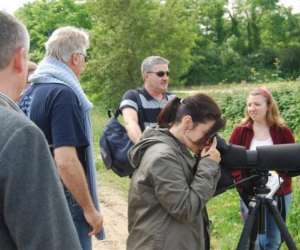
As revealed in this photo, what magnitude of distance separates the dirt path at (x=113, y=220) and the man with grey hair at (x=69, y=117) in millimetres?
2247

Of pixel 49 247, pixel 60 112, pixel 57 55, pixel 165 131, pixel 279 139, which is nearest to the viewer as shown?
pixel 49 247

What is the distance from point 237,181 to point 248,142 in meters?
1.35

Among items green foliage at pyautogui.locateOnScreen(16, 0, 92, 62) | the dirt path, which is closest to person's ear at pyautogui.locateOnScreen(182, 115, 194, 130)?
the dirt path

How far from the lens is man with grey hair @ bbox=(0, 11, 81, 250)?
128 centimetres

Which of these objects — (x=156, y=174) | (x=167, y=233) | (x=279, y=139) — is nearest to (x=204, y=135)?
(x=156, y=174)

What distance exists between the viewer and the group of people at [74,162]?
1306 millimetres

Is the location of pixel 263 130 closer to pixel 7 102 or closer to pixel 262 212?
pixel 262 212

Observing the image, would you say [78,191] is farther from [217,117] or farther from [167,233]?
[217,117]

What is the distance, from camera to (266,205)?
2.76m

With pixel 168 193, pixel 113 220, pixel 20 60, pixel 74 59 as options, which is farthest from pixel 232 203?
pixel 20 60

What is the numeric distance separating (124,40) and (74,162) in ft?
54.5

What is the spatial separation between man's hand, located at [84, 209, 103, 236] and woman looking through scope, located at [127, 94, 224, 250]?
1.24 ft

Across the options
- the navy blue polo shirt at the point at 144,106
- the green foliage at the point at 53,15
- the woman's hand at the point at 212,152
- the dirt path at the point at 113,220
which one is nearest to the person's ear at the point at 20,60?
the woman's hand at the point at 212,152

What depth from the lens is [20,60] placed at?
1.46 metres
